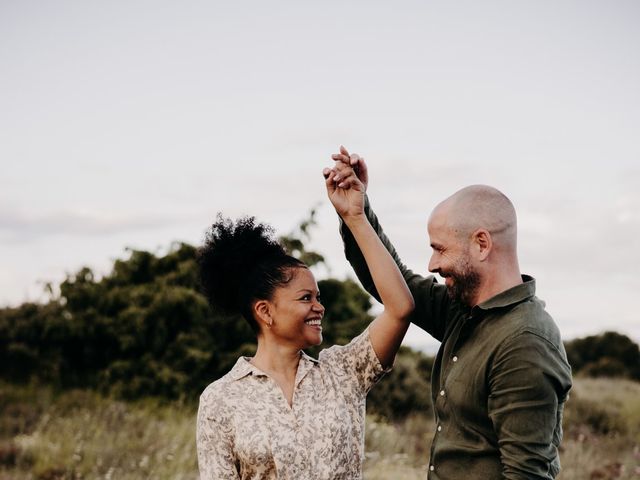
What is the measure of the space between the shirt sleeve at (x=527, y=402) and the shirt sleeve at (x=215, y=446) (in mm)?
1068

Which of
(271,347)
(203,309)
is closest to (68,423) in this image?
(203,309)

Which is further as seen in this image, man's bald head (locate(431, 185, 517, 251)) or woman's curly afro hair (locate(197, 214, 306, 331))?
woman's curly afro hair (locate(197, 214, 306, 331))

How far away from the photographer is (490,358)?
9.69ft

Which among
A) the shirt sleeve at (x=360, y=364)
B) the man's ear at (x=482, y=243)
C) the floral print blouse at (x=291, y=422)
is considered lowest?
the floral print blouse at (x=291, y=422)

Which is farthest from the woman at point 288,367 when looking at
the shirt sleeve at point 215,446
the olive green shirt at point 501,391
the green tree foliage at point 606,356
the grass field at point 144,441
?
the green tree foliage at point 606,356

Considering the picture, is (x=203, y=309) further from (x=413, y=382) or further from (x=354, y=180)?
(x=354, y=180)

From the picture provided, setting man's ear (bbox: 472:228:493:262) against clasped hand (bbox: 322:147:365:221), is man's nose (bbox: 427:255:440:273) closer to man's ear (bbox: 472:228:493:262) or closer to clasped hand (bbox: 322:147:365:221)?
man's ear (bbox: 472:228:493:262)

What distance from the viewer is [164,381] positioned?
10.8 m

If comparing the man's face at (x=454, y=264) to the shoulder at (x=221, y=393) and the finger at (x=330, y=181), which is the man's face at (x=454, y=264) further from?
the shoulder at (x=221, y=393)

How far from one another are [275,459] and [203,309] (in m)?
8.18

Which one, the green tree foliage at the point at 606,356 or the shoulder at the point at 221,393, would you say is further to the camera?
the green tree foliage at the point at 606,356

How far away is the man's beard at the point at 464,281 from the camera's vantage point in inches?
123

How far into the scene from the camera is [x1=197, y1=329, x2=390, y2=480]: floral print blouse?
3209 millimetres

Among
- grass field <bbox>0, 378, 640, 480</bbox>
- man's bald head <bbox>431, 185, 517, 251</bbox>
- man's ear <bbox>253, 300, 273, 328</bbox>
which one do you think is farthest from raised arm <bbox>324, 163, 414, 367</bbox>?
grass field <bbox>0, 378, 640, 480</bbox>
